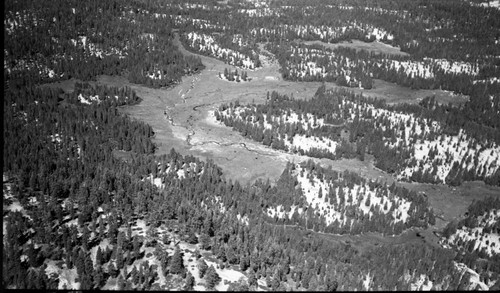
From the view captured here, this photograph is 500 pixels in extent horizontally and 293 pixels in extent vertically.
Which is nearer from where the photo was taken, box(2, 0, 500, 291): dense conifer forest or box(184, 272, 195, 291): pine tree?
box(184, 272, 195, 291): pine tree

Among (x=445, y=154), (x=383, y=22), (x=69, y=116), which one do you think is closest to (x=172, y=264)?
(x=69, y=116)

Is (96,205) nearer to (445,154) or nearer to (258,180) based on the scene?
(258,180)

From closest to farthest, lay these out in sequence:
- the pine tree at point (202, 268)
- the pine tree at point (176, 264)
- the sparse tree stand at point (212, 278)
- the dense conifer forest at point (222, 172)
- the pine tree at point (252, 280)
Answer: the sparse tree stand at point (212, 278) → the pine tree at point (252, 280) → the pine tree at point (176, 264) → the pine tree at point (202, 268) → the dense conifer forest at point (222, 172)

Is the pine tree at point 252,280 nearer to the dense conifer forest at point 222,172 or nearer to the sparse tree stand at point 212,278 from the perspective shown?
the dense conifer forest at point 222,172

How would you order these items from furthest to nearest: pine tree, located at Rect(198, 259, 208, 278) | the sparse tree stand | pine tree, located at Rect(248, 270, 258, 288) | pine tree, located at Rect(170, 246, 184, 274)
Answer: pine tree, located at Rect(198, 259, 208, 278)
pine tree, located at Rect(170, 246, 184, 274)
pine tree, located at Rect(248, 270, 258, 288)
the sparse tree stand

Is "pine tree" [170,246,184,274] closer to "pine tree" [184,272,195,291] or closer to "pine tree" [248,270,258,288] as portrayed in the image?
"pine tree" [184,272,195,291]

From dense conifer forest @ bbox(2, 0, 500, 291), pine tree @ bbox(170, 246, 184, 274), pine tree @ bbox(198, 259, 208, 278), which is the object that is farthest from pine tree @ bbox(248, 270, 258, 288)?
pine tree @ bbox(170, 246, 184, 274)

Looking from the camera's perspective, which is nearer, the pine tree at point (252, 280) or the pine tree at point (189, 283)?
the pine tree at point (189, 283)

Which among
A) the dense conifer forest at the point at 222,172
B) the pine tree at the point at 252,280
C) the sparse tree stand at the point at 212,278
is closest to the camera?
the sparse tree stand at the point at 212,278

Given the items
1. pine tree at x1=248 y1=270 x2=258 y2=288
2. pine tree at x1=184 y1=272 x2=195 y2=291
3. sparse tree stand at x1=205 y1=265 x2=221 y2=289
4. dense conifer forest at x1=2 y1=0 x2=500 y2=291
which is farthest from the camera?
dense conifer forest at x1=2 y1=0 x2=500 y2=291

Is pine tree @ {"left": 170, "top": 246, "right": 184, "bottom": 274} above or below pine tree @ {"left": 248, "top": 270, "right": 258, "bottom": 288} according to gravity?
above

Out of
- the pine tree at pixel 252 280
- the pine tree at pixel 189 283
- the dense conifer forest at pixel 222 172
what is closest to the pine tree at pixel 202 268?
the dense conifer forest at pixel 222 172

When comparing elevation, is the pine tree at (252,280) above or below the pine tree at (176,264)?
below
